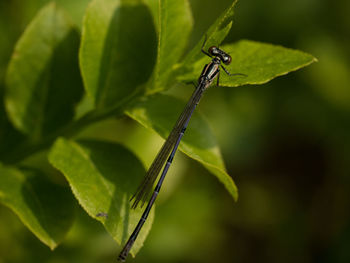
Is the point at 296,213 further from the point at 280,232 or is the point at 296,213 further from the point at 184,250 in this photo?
the point at 184,250

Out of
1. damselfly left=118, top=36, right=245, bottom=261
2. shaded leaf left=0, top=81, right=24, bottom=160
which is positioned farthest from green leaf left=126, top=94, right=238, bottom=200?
shaded leaf left=0, top=81, right=24, bottom=160

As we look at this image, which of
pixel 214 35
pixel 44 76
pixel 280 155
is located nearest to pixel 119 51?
pixel 44 76

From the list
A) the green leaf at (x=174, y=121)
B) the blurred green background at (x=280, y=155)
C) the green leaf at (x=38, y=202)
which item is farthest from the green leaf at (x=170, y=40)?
the blurred green background at (x=280, y=155)

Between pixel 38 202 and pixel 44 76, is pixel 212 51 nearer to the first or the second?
pixel 44 76

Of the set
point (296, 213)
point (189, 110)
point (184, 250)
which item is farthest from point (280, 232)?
point (189, 110)

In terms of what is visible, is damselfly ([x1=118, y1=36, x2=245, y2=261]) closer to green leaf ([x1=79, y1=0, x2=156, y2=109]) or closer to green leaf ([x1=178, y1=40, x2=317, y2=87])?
green leaf ([x1=178, y1=40, x2=317, y2=87])

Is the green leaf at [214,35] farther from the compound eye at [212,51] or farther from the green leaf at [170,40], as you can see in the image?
the compound eye at [212,51]
